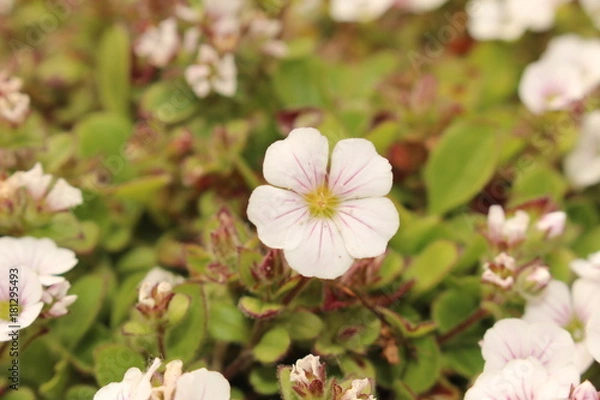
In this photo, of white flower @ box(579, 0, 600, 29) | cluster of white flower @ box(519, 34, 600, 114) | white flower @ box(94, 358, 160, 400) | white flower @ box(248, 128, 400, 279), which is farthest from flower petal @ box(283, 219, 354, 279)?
white flower @ box(579, 0, 600, 29)

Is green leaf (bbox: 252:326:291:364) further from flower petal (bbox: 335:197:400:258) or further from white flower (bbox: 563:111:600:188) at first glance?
white flower (bbox: 563:111:600:188)

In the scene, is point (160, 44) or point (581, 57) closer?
point (160, 44)

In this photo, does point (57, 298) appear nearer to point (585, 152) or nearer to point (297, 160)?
point (297, 160)

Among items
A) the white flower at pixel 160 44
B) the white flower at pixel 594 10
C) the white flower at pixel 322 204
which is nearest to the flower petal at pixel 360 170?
the white flower at pixel 322 204

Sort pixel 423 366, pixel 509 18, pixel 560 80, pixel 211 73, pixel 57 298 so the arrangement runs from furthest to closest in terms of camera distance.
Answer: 1. pixel 509 18
2. pixel 560 80
3. pixel 211 73
4. pixel 423 366
5. pixel 57 298

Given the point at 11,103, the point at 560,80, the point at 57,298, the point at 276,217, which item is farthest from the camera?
the point at 560,80

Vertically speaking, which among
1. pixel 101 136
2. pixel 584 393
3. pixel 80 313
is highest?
pixel 584 393

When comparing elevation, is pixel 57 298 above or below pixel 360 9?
below

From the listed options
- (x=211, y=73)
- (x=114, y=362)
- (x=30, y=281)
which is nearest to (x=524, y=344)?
(x=114, y=362)

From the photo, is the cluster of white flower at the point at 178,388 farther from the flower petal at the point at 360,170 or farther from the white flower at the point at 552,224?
the white flower at the point at 552,224
